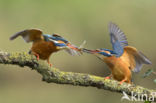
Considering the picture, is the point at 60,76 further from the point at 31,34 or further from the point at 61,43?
the point at 31,34

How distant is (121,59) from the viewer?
4.52m

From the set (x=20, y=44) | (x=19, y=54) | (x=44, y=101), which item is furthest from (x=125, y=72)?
(x=20, y=44)

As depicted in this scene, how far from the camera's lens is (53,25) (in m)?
12.7

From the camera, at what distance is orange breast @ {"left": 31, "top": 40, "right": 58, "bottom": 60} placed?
412 centimetres

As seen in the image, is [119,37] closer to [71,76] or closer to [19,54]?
[71,76]

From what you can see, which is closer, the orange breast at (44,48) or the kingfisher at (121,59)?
the orange breast at (44,48)

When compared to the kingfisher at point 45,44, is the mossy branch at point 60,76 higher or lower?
lower

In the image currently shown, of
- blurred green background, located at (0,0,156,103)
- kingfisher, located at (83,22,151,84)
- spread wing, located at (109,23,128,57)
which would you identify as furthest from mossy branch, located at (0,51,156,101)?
blurred green background, located at (0,0,156,103)

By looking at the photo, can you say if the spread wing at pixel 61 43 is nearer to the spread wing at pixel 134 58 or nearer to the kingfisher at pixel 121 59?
the kingfisher at pixel 121 59

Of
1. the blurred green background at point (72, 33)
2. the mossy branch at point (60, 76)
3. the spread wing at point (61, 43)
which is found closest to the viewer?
the mossy branch at point (60, 76)

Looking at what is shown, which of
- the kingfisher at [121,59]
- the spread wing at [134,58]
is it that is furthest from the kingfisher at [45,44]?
the spread wing at [134,58]

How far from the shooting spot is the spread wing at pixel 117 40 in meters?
4.36

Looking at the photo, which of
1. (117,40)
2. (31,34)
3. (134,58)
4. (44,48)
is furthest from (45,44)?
(134,58)

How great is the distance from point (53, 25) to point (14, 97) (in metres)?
2.93
